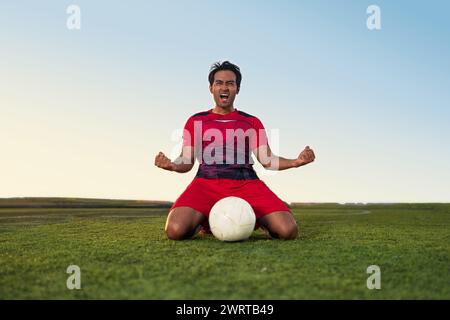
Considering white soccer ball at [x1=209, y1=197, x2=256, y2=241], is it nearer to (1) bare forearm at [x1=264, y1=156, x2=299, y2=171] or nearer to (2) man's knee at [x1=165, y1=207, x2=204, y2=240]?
(2) man's knee at [x1=165, y1=207, x2=204, y2=240]

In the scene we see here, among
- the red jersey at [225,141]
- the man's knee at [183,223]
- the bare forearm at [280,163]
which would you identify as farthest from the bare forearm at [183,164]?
the bare forearm at [280,163]

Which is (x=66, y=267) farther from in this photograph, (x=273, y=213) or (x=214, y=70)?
(x=214, y=70)

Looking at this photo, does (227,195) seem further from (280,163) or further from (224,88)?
(224,88)

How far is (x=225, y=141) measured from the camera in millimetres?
7250

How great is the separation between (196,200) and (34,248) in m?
2.36

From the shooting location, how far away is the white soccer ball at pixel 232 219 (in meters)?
6.08

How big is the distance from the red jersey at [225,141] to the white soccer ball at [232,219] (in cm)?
87

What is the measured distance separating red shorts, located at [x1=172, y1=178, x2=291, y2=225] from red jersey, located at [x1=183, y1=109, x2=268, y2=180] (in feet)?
0.40

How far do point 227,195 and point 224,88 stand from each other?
1805 mm

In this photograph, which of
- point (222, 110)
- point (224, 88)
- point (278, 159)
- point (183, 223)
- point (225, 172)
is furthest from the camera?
point (222, 110)

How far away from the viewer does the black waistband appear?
7043mm

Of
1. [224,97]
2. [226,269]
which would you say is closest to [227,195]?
[224,97]
